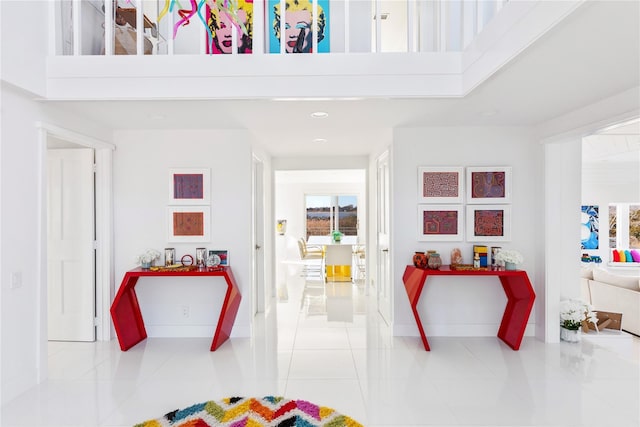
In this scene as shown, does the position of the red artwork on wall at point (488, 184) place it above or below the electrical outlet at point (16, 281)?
above

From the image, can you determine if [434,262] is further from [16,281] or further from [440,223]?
[16,281]

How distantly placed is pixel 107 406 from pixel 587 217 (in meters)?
9.73

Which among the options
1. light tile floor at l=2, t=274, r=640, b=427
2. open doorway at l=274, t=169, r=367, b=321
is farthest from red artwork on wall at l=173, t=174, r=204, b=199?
open doorway at l=274, t=169, r=367, b=321

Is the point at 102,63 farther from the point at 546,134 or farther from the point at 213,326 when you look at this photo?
the point at 546,134

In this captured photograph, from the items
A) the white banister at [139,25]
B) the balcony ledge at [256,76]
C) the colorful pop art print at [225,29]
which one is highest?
the colorful pop art print at [225,29]

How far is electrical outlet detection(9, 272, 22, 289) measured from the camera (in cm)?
270

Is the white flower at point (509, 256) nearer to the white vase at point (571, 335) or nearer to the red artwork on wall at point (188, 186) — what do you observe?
the white vase at point (571, 335)

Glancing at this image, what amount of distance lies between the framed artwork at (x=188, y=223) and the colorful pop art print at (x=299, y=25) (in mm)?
1856

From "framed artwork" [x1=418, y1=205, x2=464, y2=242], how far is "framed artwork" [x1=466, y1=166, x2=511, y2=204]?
228 millimetres

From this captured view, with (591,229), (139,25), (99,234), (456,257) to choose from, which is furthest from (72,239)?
(591,229)

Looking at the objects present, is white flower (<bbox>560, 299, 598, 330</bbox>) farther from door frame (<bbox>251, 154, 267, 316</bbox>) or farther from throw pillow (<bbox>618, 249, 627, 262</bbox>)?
throw pillow (<bbox>618, 249, 627, 262</bbox>)

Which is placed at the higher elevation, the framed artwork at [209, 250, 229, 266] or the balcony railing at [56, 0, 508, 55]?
the balcony railing at [56, 0, 508, 55]

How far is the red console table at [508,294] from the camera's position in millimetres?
3586

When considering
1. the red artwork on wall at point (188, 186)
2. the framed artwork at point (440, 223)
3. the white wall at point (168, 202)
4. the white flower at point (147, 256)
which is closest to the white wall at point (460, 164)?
the framed artwork at point (440, 223)
